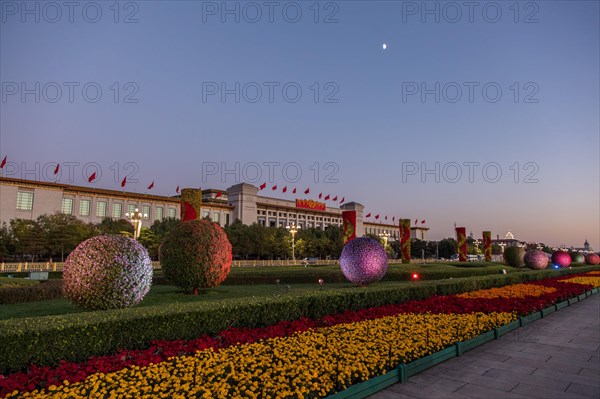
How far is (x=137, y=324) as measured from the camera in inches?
298

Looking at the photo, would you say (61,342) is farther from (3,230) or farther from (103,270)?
(3,230)

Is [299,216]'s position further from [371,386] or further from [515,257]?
[371,386]

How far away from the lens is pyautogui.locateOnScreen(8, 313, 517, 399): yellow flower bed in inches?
209

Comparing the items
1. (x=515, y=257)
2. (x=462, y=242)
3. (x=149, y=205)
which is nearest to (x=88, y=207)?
(x=149, y=205)

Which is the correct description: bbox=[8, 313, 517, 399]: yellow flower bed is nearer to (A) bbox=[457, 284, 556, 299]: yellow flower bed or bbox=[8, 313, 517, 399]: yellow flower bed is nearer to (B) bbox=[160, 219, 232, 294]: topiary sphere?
(A) bbox=[457, 284, 556, 299]: yellow flower bed

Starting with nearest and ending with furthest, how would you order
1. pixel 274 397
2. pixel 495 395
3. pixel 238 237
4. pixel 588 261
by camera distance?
1. pixel 274 397
2. pixel 495 395
3. pixel 588 261
4. pixel 238 237

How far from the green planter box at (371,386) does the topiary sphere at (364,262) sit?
11.2 meters

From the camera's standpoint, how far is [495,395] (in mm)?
6422

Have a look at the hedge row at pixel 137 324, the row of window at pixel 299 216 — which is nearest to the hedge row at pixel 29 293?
the hedge row at pixel 137 324

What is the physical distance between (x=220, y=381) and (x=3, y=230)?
58.2m

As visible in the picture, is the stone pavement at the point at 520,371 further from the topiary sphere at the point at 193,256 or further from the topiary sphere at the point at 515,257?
the topiary sphere at the point at 515,257

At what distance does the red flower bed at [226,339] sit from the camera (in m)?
5.66

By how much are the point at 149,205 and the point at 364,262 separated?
75646 millimetres

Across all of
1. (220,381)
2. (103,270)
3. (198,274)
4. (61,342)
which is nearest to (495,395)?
(220,381)
